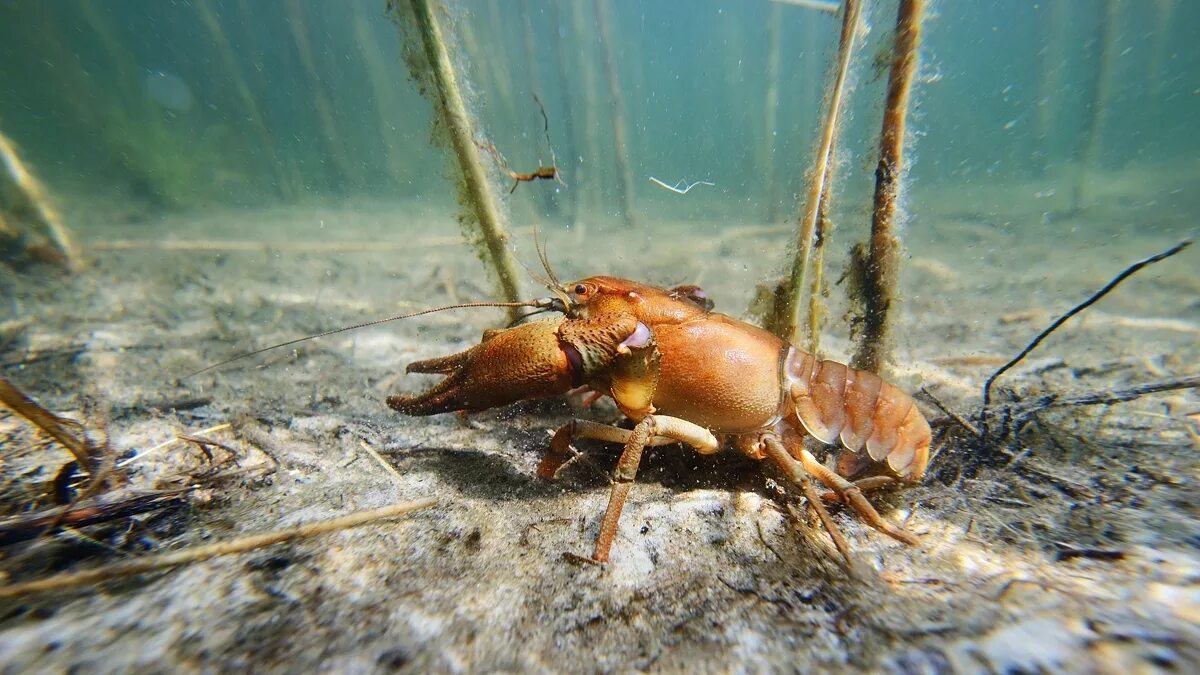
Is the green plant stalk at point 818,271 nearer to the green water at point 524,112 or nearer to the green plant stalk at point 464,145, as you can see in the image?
the green water at point 524,112

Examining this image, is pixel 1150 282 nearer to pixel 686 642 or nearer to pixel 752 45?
pixel 686 642

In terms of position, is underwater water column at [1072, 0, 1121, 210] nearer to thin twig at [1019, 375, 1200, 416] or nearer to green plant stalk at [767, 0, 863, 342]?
thin twig at [1019, 375, 1200, 416]

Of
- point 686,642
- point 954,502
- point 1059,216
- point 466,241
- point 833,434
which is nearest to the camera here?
point 686,642

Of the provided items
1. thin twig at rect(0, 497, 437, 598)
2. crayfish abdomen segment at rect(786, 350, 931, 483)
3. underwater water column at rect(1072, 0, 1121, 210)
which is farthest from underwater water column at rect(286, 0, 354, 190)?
underwater water column at rect(1072, 0, 1121, 210)

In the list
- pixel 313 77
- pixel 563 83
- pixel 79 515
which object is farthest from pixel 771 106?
pixel 313 77

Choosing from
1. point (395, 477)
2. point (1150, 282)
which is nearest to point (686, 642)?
point (395, 477)

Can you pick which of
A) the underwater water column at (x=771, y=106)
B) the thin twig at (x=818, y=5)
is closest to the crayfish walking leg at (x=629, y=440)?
the thin twig at (x=818, y=5)
